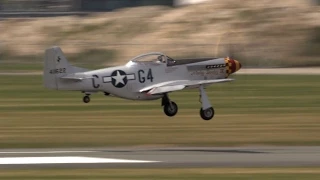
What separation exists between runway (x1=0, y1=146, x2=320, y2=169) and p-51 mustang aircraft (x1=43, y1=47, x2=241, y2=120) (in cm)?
298

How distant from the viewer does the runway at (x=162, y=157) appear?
17.2m

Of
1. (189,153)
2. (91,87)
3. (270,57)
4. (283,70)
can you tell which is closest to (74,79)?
(91,87)

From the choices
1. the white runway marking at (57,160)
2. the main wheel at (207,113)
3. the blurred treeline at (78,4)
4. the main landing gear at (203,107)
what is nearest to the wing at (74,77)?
the main landing gear at (203,107)

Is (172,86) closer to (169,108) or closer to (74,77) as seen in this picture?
(169,108)

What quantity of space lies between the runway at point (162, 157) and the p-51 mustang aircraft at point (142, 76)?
298cm

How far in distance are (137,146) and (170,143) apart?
3.00 ft

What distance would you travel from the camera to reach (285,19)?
2420 inches

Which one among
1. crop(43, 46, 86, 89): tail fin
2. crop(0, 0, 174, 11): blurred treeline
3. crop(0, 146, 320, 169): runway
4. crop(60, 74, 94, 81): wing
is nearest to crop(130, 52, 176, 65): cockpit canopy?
crop(60, 74, 94, 81): wing

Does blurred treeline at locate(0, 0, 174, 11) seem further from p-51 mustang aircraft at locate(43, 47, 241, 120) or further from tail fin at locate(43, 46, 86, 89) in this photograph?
tail fin at locate(43, 46, 86, 89)

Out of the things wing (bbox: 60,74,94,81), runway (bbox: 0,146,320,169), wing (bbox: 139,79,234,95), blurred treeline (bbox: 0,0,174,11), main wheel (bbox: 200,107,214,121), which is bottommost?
runway (bbox: 0,146,320,169)

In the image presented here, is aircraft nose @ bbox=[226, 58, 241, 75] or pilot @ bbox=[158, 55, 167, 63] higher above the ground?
pilot @ bbox=[158, 55, 167, 63]

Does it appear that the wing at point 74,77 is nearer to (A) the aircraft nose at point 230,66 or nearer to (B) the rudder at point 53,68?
(B) the rudder at point 53,68

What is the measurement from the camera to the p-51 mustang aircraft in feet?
73.7

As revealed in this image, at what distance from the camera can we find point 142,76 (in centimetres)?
2353
